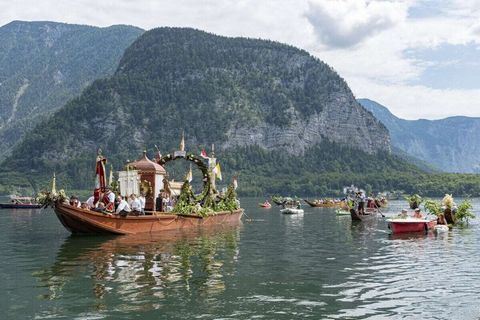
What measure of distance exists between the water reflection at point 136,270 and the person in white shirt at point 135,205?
2.59 metres

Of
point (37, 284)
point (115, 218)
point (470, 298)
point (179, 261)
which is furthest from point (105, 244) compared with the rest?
point (470, 298)

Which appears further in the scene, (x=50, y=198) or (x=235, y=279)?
(x=50, y=198)

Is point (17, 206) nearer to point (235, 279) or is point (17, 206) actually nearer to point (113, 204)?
point (113, 204)

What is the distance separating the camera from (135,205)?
43781mm

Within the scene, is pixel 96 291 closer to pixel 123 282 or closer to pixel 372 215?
pixel 123 282

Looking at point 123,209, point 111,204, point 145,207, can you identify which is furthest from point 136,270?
point 145,207

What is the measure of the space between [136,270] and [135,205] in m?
17.7

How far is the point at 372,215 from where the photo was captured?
74500 millimetres

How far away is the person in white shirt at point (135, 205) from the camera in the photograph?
43562 mm

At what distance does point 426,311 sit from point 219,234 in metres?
30.3

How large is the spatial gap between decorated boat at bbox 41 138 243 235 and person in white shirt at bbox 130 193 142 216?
0.24 metres

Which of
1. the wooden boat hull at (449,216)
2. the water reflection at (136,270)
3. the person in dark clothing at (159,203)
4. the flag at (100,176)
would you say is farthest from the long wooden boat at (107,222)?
the wooden boat hull at (449,216)

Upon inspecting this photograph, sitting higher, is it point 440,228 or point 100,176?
point 100,176

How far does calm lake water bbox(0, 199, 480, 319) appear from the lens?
61.0ft
